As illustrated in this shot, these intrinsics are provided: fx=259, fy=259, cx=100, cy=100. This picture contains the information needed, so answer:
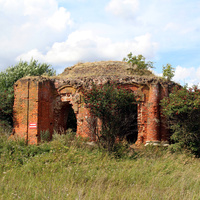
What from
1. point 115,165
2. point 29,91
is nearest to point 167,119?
point 115,165

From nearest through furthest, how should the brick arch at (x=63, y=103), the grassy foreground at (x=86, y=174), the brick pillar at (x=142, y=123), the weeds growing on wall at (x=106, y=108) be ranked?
the grassy foreground at (x=86, y=174)
the weeds growing on wall at (x=106, y=108)
the brick arch at (x=63, y=103)
the brick pillar at (x=142, y=123)

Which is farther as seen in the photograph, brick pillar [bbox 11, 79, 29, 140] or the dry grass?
the dry grass

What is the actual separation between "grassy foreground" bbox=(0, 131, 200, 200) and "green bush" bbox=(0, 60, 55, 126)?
388 cm

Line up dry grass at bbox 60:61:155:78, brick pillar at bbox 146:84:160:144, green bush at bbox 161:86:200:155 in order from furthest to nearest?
dry grass at bbox 60:61:155:78, brick pillar at bbox 146:84:160:144, green bush at bbox 161:86:200:155

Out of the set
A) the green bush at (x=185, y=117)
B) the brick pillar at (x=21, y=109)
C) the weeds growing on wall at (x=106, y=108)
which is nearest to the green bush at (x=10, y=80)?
the brick pillar at (x=21, y=109)

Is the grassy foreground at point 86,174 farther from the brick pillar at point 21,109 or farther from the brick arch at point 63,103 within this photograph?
the brick pillar at point 21,109

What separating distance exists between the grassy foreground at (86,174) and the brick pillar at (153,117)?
1.02m

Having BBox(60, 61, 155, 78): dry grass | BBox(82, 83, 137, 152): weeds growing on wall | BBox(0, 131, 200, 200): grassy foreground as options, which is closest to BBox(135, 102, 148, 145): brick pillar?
BBox(0, 131, 200, 200): grassy foreground

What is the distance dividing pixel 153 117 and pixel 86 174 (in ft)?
24.0

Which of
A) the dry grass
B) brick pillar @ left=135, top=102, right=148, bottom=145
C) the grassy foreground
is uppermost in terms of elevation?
the dry grass

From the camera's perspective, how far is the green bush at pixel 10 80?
16.5 meters

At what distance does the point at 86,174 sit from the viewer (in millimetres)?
8523

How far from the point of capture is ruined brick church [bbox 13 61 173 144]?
1475 centimetres

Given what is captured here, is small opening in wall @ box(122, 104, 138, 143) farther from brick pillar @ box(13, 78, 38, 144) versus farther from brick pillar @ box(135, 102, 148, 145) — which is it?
brick pillar @ box(13, 78, 38, 144)
